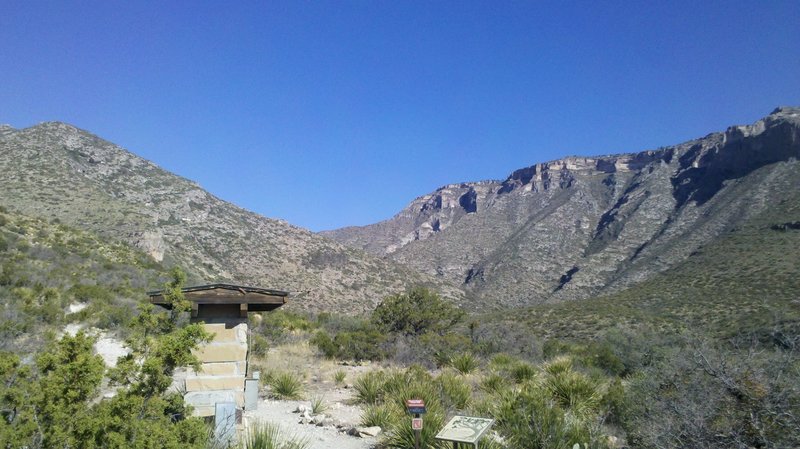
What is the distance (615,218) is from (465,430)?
258 ft

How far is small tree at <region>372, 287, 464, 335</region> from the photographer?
22.8 meters

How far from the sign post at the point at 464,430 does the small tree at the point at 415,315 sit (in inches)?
631

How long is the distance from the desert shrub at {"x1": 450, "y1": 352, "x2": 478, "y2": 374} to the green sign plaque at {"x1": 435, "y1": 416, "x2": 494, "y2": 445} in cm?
900

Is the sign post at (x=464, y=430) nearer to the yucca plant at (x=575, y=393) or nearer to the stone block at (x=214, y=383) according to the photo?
the stone block at (x=214, y=383)

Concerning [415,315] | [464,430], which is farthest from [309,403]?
[415,315]

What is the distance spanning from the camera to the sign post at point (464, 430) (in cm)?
575

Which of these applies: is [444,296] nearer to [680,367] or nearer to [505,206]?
[680,367]

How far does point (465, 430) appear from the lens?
237 inches

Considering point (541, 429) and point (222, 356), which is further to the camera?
point (222, 356)

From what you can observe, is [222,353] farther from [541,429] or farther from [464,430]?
[541,429]

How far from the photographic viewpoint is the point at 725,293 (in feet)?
105

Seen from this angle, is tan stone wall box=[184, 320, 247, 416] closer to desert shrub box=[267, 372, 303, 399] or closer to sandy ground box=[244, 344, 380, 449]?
sandy ground box=[244, 344, 380, 449]

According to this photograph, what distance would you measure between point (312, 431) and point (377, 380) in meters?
3.07

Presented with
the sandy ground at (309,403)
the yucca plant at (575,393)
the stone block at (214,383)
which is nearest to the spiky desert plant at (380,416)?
the sandy ground at (309,403)
